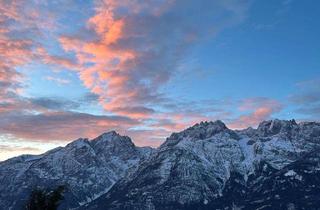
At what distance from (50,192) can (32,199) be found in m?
4.02

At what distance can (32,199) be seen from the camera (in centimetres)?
10250

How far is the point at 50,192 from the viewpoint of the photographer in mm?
104562
